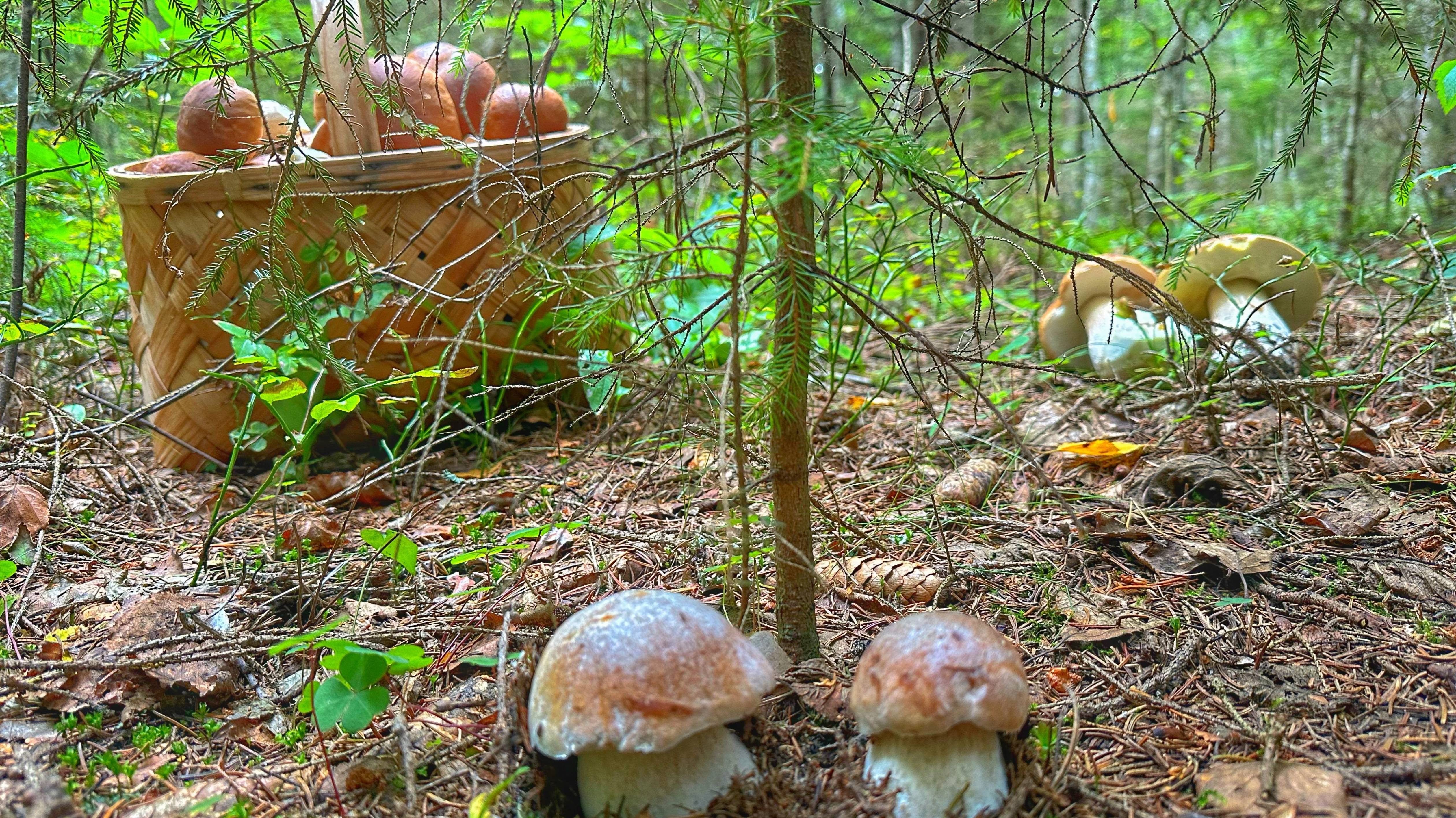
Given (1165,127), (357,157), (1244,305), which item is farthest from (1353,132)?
(357,157)

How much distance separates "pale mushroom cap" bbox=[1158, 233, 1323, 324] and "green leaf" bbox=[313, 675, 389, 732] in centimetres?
335

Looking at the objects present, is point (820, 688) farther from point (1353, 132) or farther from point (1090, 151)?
point (1090, 151)

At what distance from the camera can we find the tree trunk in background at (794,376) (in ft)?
5.05

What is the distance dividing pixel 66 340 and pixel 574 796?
390cm

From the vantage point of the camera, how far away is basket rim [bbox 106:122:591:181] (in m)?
2.97

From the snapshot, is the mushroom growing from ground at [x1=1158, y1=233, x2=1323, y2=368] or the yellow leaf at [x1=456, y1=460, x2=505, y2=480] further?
the mushroom growing from ground at [x1=1158, y1=233, x2=1323, y2=368]

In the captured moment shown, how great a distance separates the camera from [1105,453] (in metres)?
3.04

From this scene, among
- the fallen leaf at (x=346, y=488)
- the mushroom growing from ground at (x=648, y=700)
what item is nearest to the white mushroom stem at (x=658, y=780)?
the mushroom growing from ground at (x=648, y=700)

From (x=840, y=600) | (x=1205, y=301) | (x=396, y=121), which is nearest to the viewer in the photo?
(x=840, y=600)

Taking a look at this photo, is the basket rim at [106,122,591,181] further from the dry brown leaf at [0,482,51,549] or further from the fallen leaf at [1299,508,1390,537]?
the fallen leaf at [1299,508,1390,537]

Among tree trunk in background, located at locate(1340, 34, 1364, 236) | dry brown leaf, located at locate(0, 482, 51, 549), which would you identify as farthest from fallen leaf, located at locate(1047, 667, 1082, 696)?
tree trunk in background, located at locate(1340, 34, 1364, 236)

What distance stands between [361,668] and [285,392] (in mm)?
1227

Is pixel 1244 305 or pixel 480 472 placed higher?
pixel 1244 305

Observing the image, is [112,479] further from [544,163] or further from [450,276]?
[544,163]
